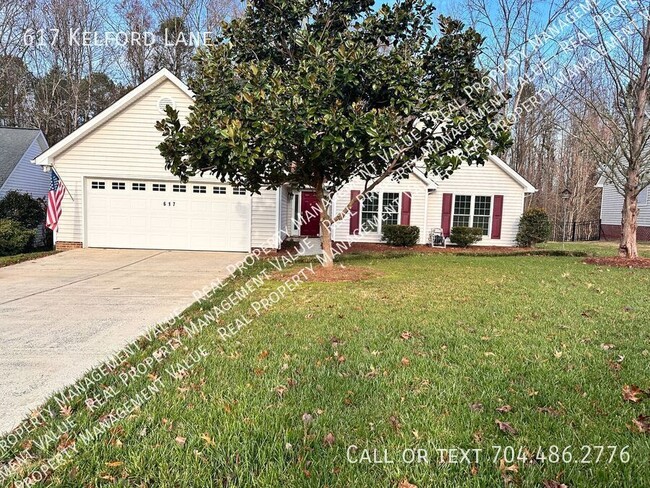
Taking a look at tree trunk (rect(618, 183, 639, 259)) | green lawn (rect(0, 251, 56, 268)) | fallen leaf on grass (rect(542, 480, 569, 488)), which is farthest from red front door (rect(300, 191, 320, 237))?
fallen leaf on grass (rect(542, 480, 569, 488))

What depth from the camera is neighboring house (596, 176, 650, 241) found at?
825 inches

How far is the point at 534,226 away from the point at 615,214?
1078cm

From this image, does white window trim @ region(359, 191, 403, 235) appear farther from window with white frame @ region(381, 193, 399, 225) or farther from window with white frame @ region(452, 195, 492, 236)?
window with white frame @ region(452, 195, 492, 236)

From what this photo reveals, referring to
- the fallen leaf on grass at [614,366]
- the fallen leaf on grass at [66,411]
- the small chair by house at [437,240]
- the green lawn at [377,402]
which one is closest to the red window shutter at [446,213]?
the small chair by house at [437,240]

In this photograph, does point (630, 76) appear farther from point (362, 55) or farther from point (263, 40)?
point (263, 40)

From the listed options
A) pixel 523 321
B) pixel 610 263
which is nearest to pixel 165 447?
pixel 523 321

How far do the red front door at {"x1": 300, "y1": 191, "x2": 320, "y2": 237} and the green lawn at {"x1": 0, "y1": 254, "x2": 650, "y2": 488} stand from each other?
1174 centimetres

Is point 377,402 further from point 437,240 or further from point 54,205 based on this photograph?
point 437,240

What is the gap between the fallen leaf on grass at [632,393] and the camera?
2959 millimetres

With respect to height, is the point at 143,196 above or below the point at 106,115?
below

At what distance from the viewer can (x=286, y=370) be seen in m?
3.55

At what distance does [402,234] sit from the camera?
601 inches

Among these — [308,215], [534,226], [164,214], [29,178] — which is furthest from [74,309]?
[534,226]

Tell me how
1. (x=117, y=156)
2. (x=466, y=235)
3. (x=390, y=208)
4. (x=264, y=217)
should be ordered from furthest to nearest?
(x=390, y=208) → (x=466, y=235) → (x=264, y=217) → (x=117, y=156)
